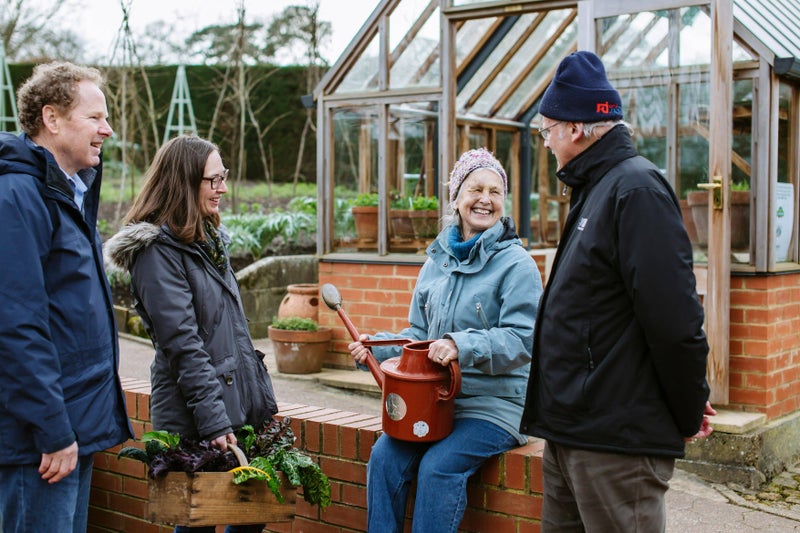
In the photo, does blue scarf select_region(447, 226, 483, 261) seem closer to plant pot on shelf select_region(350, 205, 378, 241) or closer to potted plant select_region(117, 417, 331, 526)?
potted plant select_region(117, 417, 331, 526)

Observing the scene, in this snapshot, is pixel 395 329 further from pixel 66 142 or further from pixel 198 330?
pixel 66 142

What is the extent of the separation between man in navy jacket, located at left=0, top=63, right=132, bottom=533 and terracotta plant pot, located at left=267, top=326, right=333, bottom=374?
518cm

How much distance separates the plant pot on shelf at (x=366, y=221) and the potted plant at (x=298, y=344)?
0.95m

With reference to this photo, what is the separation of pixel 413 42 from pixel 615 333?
19.5 feet

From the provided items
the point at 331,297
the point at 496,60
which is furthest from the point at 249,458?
the point at 496,60

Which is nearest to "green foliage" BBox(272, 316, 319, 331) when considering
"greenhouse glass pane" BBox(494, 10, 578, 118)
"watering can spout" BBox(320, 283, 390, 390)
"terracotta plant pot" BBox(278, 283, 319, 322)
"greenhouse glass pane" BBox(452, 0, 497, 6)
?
"terracotta plant pot" BBox(278, 283, 319, 322)

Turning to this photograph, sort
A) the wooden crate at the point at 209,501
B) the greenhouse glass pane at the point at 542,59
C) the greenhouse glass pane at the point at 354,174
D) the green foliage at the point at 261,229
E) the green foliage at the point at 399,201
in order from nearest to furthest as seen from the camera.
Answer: the wooden crate at the point at 209,501 < the green foliage at the point at 399,201 < the greenhouse glass pane at the point at 354,174 < the greenhouse glass pane at the point at 542,59 < the green foliage at the point at 261,229

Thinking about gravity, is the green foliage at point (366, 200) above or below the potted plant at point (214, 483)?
above

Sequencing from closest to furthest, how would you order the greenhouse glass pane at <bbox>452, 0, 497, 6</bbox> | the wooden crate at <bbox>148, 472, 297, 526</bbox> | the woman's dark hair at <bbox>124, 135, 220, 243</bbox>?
the wooden crate at <bbox>148, 472, 297, 526</bbox> → the woman's dark hair at <bbox>124, 135, 220, 243</bbox> → the greenhouse glass pane at <bbox>452, 0, 497, 6</bbox>

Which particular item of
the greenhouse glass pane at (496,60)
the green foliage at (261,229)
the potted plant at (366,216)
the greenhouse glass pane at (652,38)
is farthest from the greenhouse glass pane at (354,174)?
the green foliage at (261,229)

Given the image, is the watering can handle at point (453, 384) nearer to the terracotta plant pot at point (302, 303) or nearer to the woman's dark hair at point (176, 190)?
the woman's dark hair at point (176, 190)

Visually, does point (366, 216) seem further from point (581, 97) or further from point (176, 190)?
point (581, 97)

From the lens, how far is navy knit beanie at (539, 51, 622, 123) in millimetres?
2625

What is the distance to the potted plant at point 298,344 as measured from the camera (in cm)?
798
